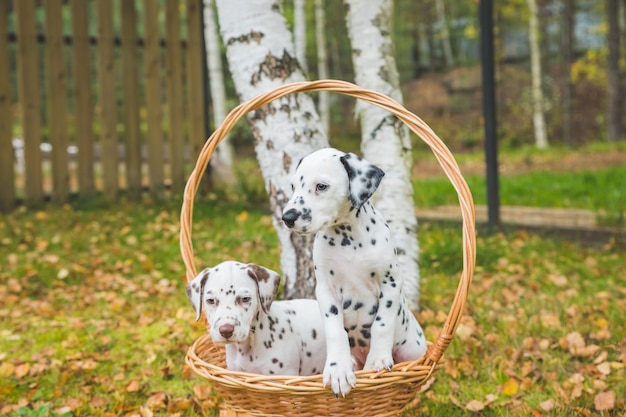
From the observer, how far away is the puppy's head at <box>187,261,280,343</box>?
2316 mm

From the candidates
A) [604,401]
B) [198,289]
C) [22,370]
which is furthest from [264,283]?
[22,370]

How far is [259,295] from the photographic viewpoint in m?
2.47

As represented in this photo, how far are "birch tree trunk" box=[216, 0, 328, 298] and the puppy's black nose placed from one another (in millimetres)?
1345

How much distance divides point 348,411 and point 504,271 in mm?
3197

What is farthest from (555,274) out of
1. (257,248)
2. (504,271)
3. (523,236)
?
(257,248)

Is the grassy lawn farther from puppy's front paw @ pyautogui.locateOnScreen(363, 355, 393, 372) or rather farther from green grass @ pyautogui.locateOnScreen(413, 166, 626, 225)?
green grass @ pyautogui.locateOnScreen(413, 166, 626, 225)

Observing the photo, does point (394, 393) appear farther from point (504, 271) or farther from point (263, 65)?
point (504, 271)

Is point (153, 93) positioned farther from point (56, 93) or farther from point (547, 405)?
point (547, 405)

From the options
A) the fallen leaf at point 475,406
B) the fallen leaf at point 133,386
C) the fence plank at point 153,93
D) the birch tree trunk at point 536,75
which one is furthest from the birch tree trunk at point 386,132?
the birch tree trunk at point 536,75

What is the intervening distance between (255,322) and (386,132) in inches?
76.7

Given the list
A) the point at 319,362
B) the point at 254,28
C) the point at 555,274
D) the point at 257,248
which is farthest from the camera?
the point at 257,248

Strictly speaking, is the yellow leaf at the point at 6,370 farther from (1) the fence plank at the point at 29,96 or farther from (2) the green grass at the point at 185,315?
(1) the fence plank at the point at 29,96

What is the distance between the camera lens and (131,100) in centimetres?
825

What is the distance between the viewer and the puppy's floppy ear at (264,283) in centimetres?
246
